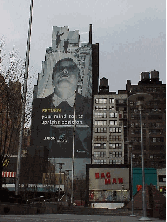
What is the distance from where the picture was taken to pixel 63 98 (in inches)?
6304

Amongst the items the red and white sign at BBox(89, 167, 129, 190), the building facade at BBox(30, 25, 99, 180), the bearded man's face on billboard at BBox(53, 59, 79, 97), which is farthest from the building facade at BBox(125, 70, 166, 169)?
the bearded man's face on billboard at BBox(53, 59, 79, 97)

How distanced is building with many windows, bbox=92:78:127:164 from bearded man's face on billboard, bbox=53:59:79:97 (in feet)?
53.3

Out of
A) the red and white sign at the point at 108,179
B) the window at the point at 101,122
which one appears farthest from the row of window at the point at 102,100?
the red and white sign at the point at 108,179

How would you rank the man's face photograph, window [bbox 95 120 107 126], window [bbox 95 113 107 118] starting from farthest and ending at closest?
the man's face photograph < window [bbox 95 113 107 118] < window [bbox 95 120 107 126]

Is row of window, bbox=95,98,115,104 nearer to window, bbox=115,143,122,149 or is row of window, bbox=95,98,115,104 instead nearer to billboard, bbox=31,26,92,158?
billboard, bbox=31,26,92,158

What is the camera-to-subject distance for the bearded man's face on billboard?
527 ft

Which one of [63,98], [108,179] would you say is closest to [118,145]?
[63,98]

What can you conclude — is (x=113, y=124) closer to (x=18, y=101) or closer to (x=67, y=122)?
(x=67, y=122)

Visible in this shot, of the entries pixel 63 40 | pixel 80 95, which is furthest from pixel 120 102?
pixel 63 40

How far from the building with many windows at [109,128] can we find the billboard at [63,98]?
4.76 metres

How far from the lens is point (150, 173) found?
286 feet

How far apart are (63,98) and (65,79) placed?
9394 millimetres

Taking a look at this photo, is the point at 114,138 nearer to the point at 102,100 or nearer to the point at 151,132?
the point at 102,100

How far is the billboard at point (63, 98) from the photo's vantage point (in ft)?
500
